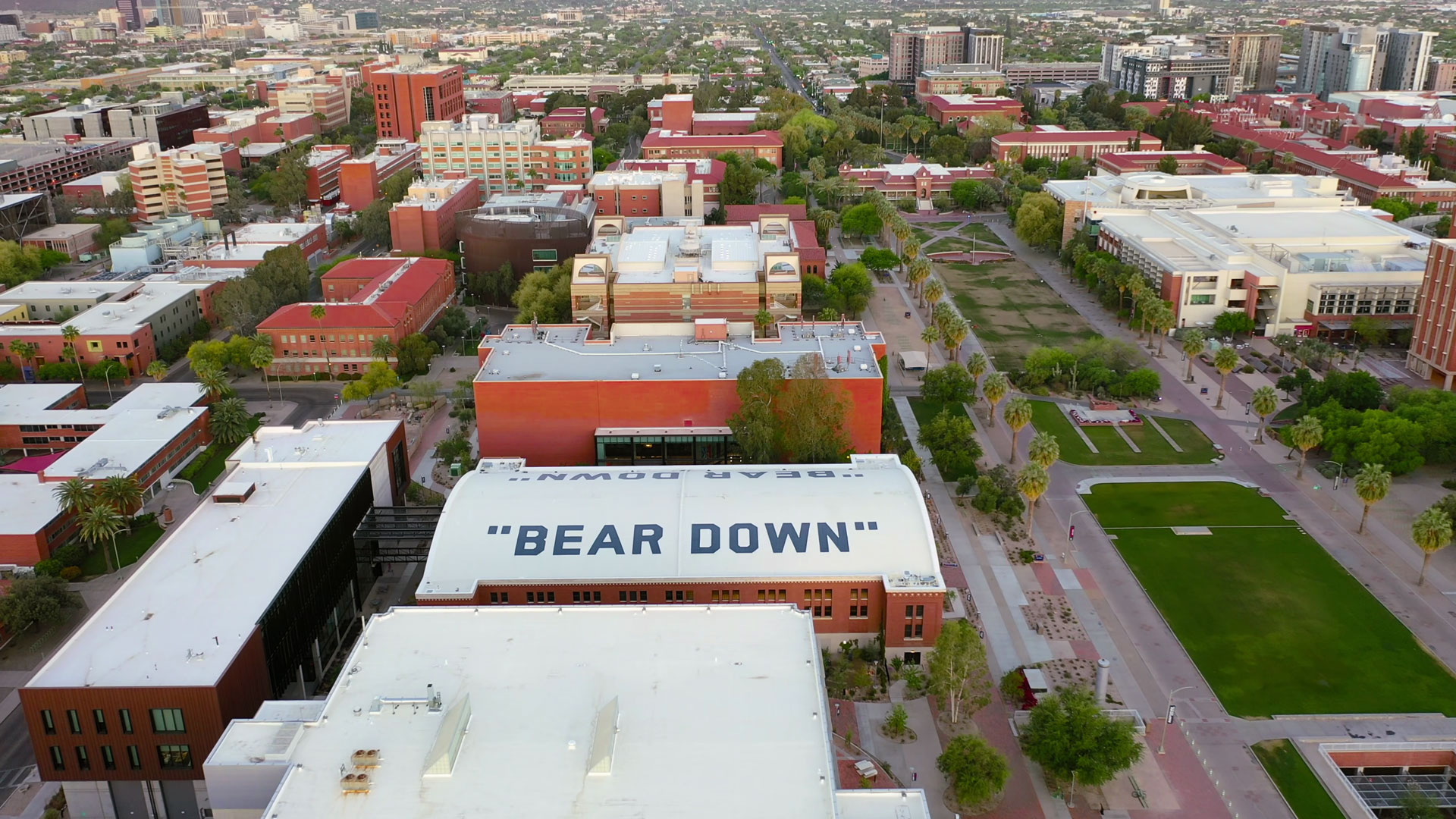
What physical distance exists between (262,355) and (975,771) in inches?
2395

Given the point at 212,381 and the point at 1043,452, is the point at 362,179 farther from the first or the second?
the point at 1043,452

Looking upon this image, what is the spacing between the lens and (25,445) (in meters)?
67.5

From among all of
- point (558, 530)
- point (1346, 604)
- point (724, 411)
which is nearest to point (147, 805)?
point (558, 530)

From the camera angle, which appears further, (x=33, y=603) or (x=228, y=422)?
(x=228, y=422)

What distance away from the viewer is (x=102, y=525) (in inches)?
2082

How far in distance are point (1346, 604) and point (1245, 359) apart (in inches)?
1474

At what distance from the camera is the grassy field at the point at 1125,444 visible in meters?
65.9

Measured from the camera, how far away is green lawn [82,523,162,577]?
179 ft

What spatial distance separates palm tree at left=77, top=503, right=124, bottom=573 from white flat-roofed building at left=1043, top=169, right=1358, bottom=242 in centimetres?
9378

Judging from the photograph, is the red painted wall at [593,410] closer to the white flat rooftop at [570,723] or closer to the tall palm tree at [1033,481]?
the tall palm tree at [1033,481]

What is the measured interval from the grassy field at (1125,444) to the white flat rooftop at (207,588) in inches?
1685

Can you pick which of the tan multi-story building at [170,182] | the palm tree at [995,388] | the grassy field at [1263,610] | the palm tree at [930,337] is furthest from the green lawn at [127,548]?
the tan multi-story building at [170,182]

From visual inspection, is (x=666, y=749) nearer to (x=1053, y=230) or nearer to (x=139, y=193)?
(x=1053, y=230)

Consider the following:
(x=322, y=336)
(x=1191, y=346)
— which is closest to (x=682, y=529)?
(x=322, y=336)
